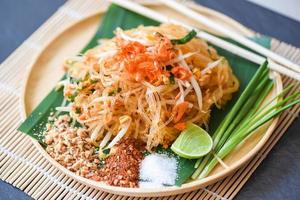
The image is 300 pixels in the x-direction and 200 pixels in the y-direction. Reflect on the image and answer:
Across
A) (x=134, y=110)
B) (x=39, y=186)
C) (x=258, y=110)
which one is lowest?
(x=39, y=186)

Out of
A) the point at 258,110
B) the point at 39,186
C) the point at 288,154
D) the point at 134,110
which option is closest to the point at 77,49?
the point at 134,110

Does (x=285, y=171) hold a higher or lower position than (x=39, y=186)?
higher

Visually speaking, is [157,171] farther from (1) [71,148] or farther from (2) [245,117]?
(2) [245,117]

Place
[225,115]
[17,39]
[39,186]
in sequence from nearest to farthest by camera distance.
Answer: [39,186]
[225,115]
[17,39]

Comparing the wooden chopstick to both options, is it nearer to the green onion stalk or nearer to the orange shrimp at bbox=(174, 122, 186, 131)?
the green onion stalk

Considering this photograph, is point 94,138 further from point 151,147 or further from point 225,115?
point 225,115

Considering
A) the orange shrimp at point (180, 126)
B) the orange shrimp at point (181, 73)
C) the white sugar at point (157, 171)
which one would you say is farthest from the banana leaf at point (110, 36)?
the orange shrimp at point (181, 73)

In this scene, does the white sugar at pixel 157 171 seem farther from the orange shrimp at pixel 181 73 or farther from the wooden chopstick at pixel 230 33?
the wooden chopstick at pixel 230 33

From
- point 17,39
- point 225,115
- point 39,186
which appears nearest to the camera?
point 39,186
